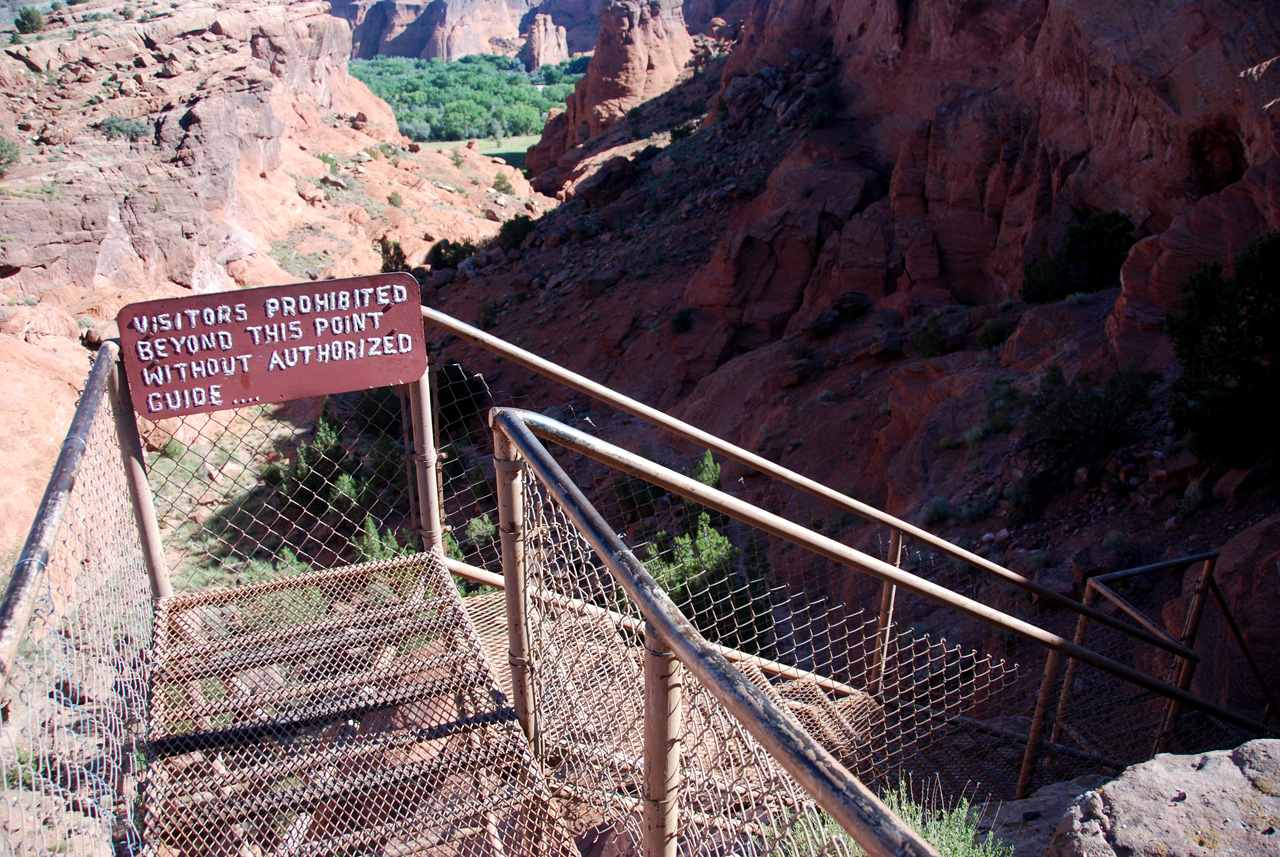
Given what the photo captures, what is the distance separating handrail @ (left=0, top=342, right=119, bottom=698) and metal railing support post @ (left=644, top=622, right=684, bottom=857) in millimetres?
1168

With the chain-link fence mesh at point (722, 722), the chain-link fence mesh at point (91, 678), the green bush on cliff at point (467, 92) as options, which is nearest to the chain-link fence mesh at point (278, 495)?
the chain-link fence mesh at point (722, 722)

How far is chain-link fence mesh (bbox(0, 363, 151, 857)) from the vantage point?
2.10 metres

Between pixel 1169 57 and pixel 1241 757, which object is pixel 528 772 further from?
pixel 1169 57

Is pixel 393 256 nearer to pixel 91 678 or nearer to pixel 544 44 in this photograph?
pixel 91 678

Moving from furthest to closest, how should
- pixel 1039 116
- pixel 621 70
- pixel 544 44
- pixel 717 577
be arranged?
pixel 544 44 < pixel 621 70 < pixel 1039 116 < pixel 717 577

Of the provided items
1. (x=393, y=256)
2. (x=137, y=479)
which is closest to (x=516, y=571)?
(x=137, y=479)

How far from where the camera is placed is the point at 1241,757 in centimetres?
223

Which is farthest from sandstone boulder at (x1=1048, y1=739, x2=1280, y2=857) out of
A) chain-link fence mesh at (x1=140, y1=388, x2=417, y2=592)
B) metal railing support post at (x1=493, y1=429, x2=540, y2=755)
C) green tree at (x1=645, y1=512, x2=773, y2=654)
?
chain-link fence mesh at (x1=140, y1=388, x2=417, y2=592)

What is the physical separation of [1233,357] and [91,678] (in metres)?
8.00

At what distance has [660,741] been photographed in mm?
1717

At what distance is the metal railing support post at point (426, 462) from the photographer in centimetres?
360

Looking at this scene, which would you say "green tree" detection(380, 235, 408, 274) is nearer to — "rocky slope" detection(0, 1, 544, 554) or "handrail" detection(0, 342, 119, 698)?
"rocky slope" detection(0, 1, 544, 554)

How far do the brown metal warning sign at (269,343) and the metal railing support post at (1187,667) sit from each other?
4.05 m

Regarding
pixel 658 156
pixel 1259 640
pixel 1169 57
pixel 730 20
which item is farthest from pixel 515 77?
pixel 1259 640
